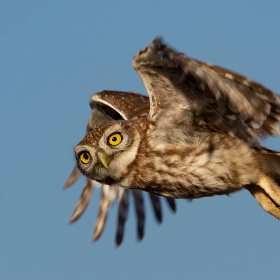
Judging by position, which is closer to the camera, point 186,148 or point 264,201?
point 186,148

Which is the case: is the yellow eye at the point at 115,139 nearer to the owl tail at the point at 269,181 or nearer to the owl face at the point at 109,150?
the owl face at the point at 109,150

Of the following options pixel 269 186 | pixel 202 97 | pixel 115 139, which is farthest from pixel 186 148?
pixel 269 186

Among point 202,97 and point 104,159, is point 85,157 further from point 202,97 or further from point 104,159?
point 202,97

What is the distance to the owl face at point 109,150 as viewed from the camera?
26.2 ft

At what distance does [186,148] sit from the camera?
7859 mm

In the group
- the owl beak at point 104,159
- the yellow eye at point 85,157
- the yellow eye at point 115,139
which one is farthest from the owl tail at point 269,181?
the yellow eye at point 85,157

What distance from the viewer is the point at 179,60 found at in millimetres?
6688

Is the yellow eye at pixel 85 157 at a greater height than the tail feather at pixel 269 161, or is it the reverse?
the tail feather at pixel 269 161

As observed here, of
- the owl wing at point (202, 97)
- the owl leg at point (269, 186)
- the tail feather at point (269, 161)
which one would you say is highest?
the owl wing at point (202, 97)

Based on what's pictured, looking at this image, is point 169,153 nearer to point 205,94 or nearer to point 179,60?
point 205,94

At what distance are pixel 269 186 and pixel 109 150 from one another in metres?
1.90

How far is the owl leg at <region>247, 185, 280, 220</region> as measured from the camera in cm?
823

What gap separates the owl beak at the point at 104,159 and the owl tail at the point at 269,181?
1.70 meters

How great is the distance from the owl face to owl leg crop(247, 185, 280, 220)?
1.53 meters
